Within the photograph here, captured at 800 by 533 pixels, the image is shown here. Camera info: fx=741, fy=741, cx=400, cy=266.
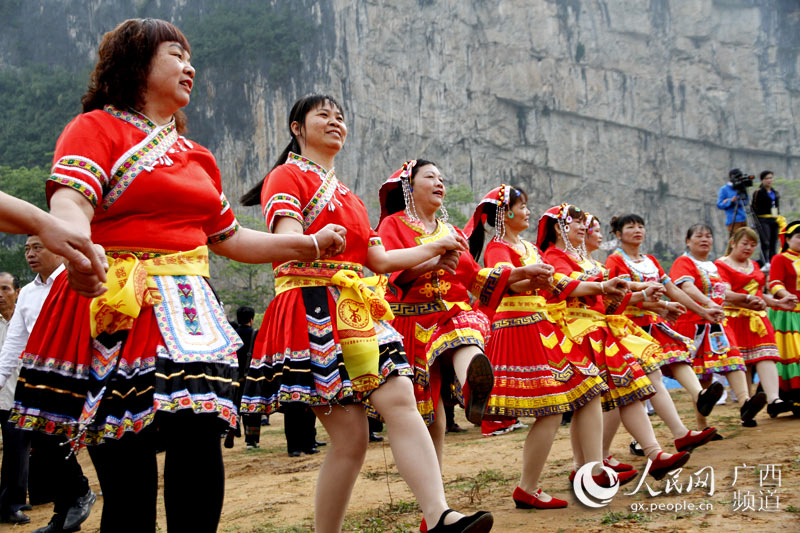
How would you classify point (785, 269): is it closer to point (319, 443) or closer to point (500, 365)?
point (500, 365)

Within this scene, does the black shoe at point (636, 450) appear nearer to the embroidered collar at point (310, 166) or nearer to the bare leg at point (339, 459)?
the bare leg at point (339, 459)

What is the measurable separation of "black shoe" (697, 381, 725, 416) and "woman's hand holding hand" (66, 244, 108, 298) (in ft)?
16.0

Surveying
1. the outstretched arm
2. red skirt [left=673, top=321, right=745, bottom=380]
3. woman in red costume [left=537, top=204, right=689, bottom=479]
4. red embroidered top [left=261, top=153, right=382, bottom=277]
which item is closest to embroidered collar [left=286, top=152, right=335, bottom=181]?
red embroidered top [left=261, top=153, right=382, bottom=277]

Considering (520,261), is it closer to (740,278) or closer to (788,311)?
(740,278)

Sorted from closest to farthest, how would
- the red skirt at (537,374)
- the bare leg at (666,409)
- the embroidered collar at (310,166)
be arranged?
the embroidered collar at (310,166)
the red skirt at (537,374)
the bare leg at (666,409)

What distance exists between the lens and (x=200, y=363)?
2.30m

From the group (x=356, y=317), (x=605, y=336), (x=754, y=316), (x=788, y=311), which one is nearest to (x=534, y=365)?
(x=605, y=336)

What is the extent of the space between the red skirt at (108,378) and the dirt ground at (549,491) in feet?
6.54

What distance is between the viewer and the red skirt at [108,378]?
2.22 m

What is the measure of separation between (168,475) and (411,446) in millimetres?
1005

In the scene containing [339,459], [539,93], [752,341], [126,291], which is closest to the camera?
[126,291]

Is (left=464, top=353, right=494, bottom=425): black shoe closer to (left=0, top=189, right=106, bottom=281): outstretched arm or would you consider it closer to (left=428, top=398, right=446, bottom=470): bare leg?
(left=428, top=398, right=446, bottom=470): bare leg

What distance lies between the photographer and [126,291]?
222 cm

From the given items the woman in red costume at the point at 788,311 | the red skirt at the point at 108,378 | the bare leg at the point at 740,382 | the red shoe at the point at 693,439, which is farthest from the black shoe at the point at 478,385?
the woman in red costume at the point at 788,311
